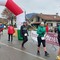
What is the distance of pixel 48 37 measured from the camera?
18.5m

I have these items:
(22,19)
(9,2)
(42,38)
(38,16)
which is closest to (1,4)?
(9,2)

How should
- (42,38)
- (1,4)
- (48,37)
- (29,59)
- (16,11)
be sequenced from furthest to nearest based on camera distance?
(16,11), (1,4), (48,37), (42,38), (29,59)

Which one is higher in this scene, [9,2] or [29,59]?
[9,2]

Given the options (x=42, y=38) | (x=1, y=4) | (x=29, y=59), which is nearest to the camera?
(x=29, y=59)

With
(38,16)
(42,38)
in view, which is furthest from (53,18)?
(42,38)

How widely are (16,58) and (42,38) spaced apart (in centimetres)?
196

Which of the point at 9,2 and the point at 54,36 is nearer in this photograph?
the point at 54,36

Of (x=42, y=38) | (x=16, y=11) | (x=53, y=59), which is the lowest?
(x=53, y=59)

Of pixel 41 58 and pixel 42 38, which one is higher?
pixel 42 38

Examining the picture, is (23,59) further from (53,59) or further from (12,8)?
(12,8)

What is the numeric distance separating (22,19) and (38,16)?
71121 mm

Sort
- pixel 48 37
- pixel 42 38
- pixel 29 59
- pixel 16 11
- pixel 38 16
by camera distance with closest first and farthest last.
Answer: pixel 29 59 → pixel 42 38 → pixel 48 37 → pixel 16 11 → pixel 38 16

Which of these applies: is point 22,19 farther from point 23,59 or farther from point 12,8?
point 23,59

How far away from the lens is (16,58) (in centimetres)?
1286
